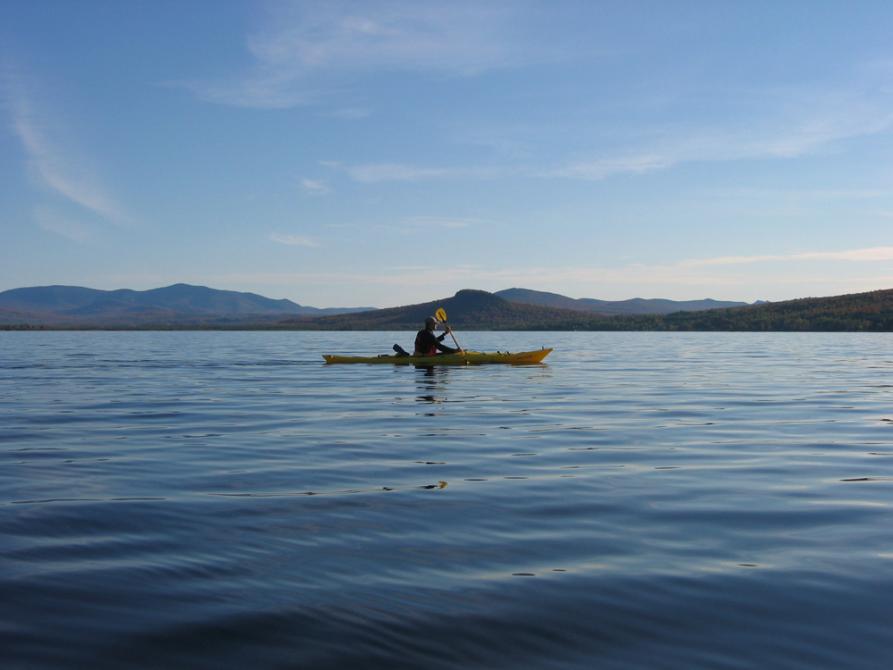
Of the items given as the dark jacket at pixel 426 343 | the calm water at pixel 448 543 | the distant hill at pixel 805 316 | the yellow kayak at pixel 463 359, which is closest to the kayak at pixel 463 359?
the yellow kayak at pixel 463 359

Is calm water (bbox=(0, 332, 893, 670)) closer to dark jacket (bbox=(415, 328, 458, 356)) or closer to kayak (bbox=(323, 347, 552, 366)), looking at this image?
dark jacket (bbox=(415, 328, 458, 356))

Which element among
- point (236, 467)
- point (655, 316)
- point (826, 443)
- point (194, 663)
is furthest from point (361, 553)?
point (655, 316)

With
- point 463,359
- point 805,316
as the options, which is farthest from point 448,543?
point 805,316

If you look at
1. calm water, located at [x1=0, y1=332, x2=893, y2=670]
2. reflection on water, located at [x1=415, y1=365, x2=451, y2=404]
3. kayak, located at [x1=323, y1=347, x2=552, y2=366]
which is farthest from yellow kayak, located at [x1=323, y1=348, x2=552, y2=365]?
calm water, located at [x1=0, y1=332, x2=893, y2=670]

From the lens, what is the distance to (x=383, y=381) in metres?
26.9

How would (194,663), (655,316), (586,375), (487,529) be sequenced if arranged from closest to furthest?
1. (194,663)
2. (487,529)
3. (586,375)
4. (655,316)

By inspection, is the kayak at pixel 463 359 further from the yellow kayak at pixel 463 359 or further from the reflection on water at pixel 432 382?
the reflection on water at pixel 432 382

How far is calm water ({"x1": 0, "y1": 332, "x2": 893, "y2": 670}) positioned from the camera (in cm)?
484

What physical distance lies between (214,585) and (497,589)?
1.93 metres

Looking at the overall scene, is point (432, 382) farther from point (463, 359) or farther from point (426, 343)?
point (463, 359)

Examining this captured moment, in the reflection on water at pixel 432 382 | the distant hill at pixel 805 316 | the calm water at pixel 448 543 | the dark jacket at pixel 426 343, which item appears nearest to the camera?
the calm water at pixel 448 543

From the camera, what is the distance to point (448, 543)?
6887mm

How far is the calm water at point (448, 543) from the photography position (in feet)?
15.9

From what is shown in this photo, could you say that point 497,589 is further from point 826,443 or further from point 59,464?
point 826,443
